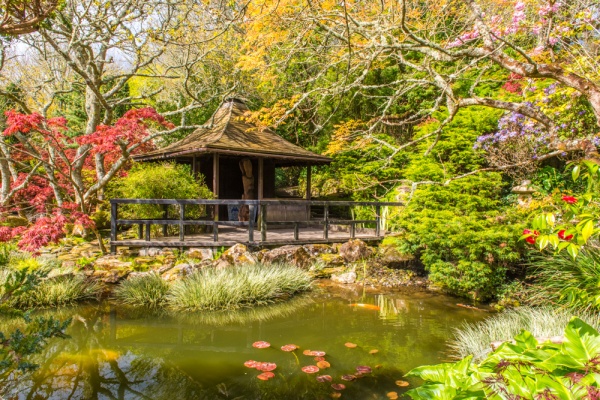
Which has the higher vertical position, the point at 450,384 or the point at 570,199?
the point at 570,199

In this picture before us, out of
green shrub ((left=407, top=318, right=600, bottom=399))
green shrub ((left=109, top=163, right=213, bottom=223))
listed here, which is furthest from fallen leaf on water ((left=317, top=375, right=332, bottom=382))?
green shrub ((left=109, top=163, right=213, bottom=223))

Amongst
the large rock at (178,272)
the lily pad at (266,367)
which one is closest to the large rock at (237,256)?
the large rock at (178,272)

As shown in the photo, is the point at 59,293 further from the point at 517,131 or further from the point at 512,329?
the point at 517,131

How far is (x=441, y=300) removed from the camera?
7676mm

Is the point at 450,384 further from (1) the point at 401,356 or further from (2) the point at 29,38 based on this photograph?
(2) the point at 29,38

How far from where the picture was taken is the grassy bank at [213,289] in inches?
271

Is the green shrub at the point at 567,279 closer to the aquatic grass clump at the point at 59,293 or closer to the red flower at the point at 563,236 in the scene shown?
the red flower at the point at 563,236

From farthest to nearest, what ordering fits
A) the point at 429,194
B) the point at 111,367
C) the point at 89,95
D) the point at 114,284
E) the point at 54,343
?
1. the point at 89,95
2. the point at 429,194
3. the point at 114,284
4. the point at 54,343
5. the point at 111,367

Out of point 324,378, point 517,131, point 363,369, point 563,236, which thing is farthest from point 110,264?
point 517,131

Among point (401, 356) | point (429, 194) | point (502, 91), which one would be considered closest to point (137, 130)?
point (429, 194)

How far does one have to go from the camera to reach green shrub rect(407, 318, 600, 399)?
112 centimetres

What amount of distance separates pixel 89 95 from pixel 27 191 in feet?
12.8

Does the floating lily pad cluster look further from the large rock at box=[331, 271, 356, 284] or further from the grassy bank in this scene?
the large rock at box=[331, 271, 356, 284]

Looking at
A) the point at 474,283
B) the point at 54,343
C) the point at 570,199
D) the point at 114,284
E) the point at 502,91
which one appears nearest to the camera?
the point at 570,199
